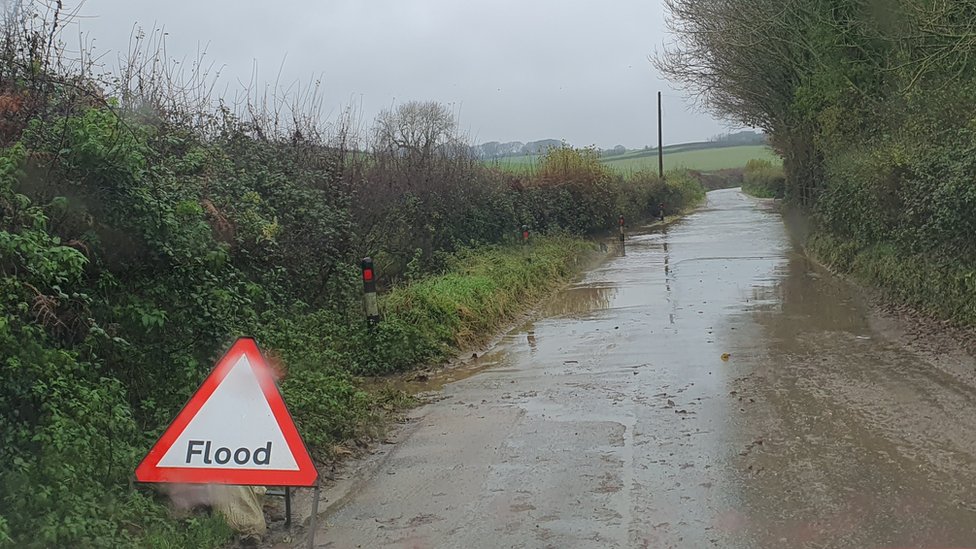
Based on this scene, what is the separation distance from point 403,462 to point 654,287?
12.3m

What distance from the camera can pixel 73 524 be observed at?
4.54 metres

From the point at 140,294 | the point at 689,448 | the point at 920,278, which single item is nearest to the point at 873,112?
the point at 920,278

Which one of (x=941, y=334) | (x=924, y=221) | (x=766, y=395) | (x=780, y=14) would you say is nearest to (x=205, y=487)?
(x=766, y=395)

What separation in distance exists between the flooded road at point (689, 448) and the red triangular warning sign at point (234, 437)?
760 millimetres

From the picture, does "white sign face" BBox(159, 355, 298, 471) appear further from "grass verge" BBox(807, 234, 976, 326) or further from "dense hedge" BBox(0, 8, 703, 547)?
"grass verge" BBox(807, 234, 976, 326)

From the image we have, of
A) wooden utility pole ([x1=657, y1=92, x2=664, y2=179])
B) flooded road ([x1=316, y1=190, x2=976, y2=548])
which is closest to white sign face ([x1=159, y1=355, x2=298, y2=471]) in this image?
flooded road ([x1=316, y1=190, x2=976, y2=548])

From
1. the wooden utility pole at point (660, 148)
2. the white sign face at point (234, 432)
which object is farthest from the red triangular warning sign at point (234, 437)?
the wooden utility pole at point (660, 148)

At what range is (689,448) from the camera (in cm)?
695

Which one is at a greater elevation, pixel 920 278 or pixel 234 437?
pixel 234 437

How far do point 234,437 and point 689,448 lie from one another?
3.61 metres

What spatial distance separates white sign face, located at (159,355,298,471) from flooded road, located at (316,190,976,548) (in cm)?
82

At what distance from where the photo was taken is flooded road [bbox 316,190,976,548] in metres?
5.34

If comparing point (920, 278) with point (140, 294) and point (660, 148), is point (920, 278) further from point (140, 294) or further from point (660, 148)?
point (660, 148)

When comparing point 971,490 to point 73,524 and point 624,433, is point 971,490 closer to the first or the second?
point 624,433
